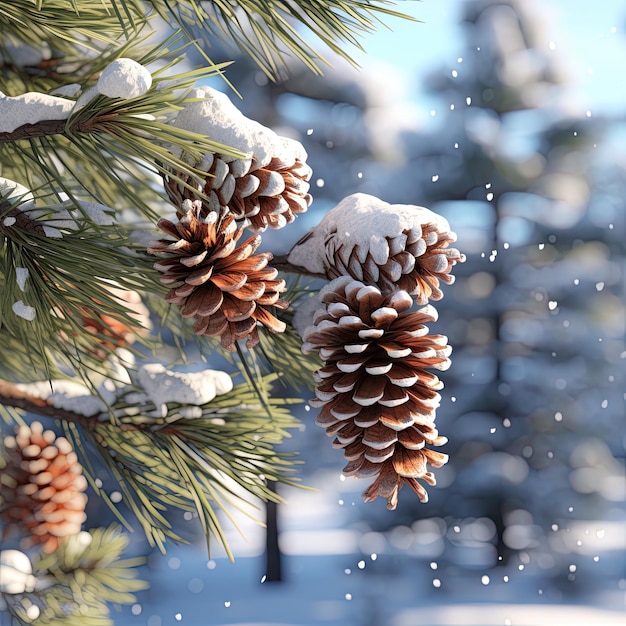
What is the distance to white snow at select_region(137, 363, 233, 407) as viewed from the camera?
2.39ft

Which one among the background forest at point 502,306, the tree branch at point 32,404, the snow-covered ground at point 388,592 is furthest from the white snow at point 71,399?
the snow-covered ground at point 388,592

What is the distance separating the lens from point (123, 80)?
46 cm

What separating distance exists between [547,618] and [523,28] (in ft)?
11.5

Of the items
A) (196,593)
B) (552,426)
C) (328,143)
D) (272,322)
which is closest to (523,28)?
(328,143)

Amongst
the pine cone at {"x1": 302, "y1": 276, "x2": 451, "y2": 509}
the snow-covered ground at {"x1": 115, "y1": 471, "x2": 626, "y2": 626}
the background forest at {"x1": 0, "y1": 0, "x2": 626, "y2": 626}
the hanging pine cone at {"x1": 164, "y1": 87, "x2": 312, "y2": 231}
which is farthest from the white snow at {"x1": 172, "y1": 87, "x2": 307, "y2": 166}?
the snow-covered ground at {"x1": 115, "y1": 471, "x2": 626, "y2": 626}

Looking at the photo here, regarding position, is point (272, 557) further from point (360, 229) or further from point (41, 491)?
point (360, 229)

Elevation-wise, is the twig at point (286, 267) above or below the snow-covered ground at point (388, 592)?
above

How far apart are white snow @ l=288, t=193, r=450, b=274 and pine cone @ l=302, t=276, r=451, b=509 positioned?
3 cm

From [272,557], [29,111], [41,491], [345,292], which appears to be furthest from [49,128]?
[272,557]

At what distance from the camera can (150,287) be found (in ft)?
1.79

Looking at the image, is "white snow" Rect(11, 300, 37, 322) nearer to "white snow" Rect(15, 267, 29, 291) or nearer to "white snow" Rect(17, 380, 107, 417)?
"white snow" Rect(15, 267, 29, 291)

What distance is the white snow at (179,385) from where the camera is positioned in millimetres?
729

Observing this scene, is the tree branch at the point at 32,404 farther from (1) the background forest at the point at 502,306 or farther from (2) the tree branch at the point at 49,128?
(1) the background forest at the point at 502,306

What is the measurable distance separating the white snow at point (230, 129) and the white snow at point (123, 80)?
0.13 ft
